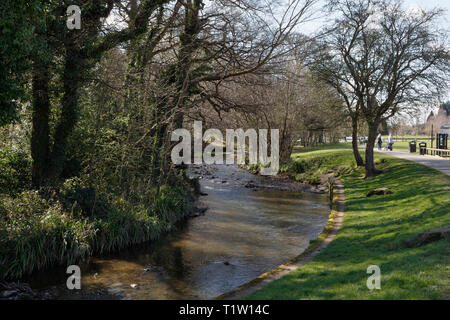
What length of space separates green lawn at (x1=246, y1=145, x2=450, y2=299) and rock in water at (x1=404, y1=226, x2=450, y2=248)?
0.28 metres

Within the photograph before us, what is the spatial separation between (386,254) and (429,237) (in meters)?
1.12

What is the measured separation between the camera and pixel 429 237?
Answer: 892cm

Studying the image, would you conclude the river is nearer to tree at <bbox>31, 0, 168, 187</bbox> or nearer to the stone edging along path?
the stone edging along path

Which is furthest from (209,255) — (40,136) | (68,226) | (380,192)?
(380,192)

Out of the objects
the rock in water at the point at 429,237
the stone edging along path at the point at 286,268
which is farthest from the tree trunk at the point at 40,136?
the rock in water at the point at 429,237

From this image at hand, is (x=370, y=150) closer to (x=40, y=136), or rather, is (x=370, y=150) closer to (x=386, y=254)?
(x=386, y=254)

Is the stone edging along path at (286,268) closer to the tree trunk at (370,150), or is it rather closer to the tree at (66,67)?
the tree at (66,67)

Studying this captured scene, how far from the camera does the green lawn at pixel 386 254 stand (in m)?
→ 6.53

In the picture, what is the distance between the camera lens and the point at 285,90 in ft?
99.1

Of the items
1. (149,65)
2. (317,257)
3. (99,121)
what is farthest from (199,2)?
(317,257)

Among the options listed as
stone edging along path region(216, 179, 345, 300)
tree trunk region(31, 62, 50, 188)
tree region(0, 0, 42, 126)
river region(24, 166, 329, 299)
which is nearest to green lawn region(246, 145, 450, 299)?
stone edging along path region(216, 179, 345, 300)

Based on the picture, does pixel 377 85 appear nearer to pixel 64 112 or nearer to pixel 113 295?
pixel 64 112
